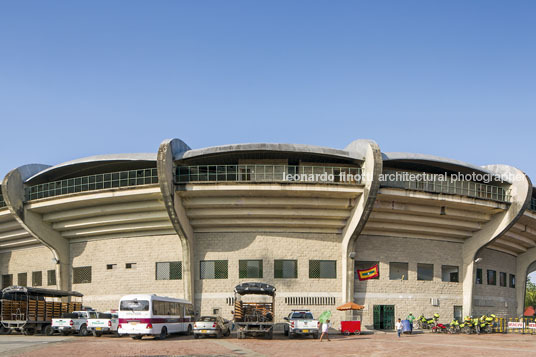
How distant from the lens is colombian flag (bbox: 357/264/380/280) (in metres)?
41.6

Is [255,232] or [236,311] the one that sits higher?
[255,232]

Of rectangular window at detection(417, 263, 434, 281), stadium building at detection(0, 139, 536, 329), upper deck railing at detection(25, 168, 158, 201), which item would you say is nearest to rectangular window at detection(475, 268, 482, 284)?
stadium building at detection(0, 139, 536, 329)

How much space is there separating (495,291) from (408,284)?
10712 mm

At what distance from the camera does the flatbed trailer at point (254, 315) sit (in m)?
32.5

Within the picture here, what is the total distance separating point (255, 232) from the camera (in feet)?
138

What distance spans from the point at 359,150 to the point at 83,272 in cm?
2402

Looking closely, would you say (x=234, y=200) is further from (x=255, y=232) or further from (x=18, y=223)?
(x=18, y=223)

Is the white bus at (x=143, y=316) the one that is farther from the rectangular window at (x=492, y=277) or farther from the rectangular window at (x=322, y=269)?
the rectangular window at (x=492, y=277)

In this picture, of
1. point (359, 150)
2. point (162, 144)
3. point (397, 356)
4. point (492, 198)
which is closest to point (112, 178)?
point (162, 144)

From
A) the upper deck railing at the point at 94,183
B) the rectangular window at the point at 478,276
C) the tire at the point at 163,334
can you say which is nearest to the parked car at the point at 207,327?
the tire at the point at 163,334

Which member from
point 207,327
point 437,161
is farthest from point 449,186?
point 207,327

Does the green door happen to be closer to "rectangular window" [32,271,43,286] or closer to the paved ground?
the paved ground

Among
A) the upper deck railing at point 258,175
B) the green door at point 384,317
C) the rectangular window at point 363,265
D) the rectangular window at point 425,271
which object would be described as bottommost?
the green door at point 384,317

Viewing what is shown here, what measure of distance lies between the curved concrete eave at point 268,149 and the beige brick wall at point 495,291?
15.4 metres
